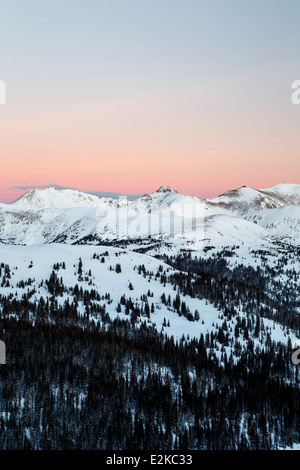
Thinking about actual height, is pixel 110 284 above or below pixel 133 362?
above

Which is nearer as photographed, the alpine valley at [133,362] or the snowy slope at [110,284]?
the alpine valley at [133,362]

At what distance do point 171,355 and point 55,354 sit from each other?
80.5 ft

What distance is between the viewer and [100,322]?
278 ft

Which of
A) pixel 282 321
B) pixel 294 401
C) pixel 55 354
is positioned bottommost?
pixel 282 321

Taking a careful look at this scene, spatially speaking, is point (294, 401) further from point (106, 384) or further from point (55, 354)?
point (55, 354)

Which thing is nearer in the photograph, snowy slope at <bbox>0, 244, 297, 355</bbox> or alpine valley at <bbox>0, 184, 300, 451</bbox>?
alpine valley at <bbox>0, 184, 300, 451</bbox>

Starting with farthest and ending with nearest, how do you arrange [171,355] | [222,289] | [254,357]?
[222,289] → [254,357] → [171,355]

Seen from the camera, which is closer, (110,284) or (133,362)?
(133,362)

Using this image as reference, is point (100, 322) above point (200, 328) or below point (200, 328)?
above

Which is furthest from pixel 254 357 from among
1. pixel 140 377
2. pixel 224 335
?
pixel 140 377

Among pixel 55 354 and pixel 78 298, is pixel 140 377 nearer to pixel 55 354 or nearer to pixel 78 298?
pixel 55 354

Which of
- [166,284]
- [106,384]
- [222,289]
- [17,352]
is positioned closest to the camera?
[106,384]

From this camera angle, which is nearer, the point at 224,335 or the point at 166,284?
the point at 224,335

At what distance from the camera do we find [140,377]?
58375 mm
